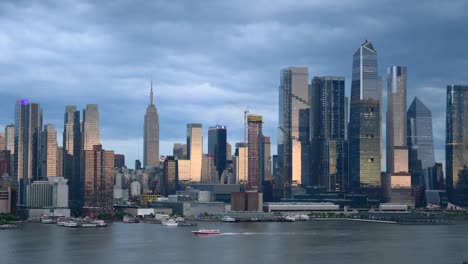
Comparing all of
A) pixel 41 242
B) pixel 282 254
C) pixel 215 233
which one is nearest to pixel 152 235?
pixel 215 233

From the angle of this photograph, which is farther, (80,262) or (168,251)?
(168,251)

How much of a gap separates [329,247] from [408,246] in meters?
14.2

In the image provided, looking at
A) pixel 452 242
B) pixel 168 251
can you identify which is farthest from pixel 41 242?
pixel 452 242

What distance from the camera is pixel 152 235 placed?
180750 millimetres

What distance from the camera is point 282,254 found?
12800cm

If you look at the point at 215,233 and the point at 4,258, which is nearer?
the point at 4,258

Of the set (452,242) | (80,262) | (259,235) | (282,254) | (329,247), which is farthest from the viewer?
(259,235)

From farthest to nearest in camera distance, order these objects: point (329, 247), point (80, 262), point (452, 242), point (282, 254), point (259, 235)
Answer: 1. point (259, 235)
2. point (452, 242)
3. point (329, 247)
4. point (282, 254)
5. point (80, 262)

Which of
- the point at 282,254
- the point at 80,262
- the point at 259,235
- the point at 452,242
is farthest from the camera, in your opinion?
the point at 259,235

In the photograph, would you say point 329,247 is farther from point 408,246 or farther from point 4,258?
point 4,258

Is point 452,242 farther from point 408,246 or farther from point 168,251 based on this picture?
point 168,251

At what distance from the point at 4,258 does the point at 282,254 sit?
40.9 metres

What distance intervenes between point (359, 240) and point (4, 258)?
6822 centimetres

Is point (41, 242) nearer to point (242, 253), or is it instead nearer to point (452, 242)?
point (242, 253)
